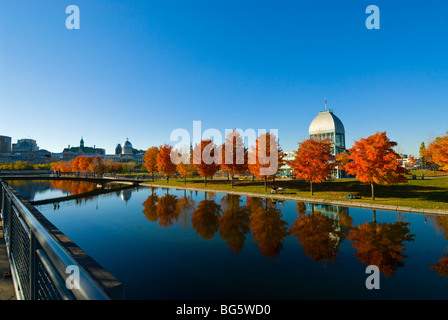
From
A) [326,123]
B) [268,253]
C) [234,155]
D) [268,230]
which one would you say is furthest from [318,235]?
[326,123]

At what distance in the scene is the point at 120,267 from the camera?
1068cm

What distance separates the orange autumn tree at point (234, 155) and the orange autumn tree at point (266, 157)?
184 inches

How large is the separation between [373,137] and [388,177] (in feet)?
15.4

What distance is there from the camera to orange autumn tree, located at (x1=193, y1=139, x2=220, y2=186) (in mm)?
45406

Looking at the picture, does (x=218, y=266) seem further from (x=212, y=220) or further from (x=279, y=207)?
(x=279, y=207)

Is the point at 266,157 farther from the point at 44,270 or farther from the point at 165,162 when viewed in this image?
the point at 44,270

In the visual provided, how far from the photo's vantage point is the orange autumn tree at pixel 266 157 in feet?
124

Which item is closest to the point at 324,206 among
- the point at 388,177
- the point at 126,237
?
the point at 388,177

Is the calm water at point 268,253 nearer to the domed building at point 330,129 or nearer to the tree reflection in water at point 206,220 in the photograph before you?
the tree reflection in water at point 206,220

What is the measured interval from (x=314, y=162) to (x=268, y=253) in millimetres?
22050

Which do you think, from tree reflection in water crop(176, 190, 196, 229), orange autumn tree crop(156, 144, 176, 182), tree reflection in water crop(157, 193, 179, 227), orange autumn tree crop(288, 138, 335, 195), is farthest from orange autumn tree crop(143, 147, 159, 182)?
orange autumn tree crop(288, 138, 335, 195)

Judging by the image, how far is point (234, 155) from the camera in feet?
143

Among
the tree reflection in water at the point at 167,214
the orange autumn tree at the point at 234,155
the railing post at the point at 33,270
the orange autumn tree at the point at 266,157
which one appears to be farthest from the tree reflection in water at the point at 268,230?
the orange autumn tree at the point at 234,155
